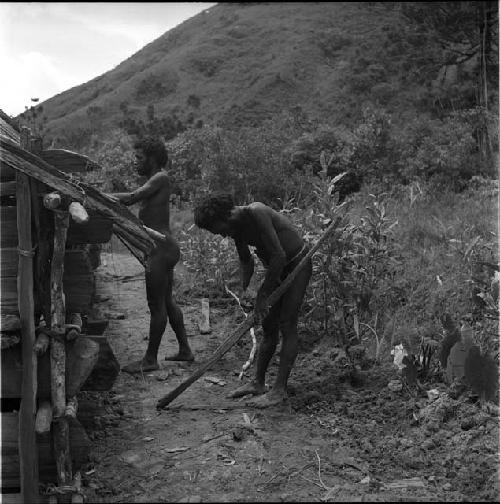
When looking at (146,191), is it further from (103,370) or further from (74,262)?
(103,370)

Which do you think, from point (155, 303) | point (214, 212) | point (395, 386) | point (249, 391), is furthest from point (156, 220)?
point (395, 386)

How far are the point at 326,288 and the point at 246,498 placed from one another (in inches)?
103

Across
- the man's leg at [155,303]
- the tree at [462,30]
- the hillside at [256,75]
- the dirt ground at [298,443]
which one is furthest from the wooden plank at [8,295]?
the hillside at [256,75]

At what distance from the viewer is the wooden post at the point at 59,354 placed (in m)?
3.38

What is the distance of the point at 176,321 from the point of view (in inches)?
216

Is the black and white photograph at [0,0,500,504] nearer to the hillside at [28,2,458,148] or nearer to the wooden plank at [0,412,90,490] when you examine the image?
the wooden plank at [0,412,90,490]

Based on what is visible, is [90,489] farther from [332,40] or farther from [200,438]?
[332,40]

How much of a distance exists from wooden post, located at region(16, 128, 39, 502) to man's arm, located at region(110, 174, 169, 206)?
1.53 meters

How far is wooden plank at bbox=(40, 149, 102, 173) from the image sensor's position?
3561 millimetres

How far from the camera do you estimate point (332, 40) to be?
28.4 meters

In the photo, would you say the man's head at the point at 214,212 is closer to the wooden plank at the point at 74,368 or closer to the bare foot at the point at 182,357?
the wooden plank at the point at 74,368

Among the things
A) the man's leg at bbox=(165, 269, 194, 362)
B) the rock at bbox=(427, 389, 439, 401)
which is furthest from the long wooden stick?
the rock at bbox=(427, 389, 439, 401)

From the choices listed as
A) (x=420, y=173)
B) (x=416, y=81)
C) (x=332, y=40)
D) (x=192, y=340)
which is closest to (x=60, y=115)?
(x=332, y=40)

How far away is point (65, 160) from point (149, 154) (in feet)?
5.22
